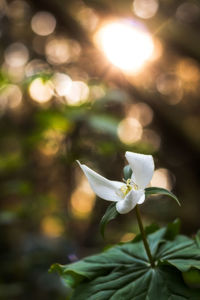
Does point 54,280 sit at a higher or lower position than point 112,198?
higher

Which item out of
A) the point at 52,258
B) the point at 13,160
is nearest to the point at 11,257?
the point at 52,258

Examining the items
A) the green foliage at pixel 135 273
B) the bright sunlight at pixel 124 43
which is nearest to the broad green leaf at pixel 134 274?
the green foliage at pixel 135 273

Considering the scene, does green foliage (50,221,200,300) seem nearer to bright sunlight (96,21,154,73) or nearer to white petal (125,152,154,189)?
white petal (125,152,154,189)

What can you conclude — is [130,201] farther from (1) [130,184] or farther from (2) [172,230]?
(2) [172,230]

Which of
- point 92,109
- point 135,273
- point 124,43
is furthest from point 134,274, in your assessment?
point 124,43

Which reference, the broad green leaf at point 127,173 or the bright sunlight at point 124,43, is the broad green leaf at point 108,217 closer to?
the broad green leaf at point 127,173

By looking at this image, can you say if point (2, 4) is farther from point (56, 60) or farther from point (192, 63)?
point (192, 63)

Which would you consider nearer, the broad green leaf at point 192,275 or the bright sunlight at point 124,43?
the broad green leaf at point 192,275
